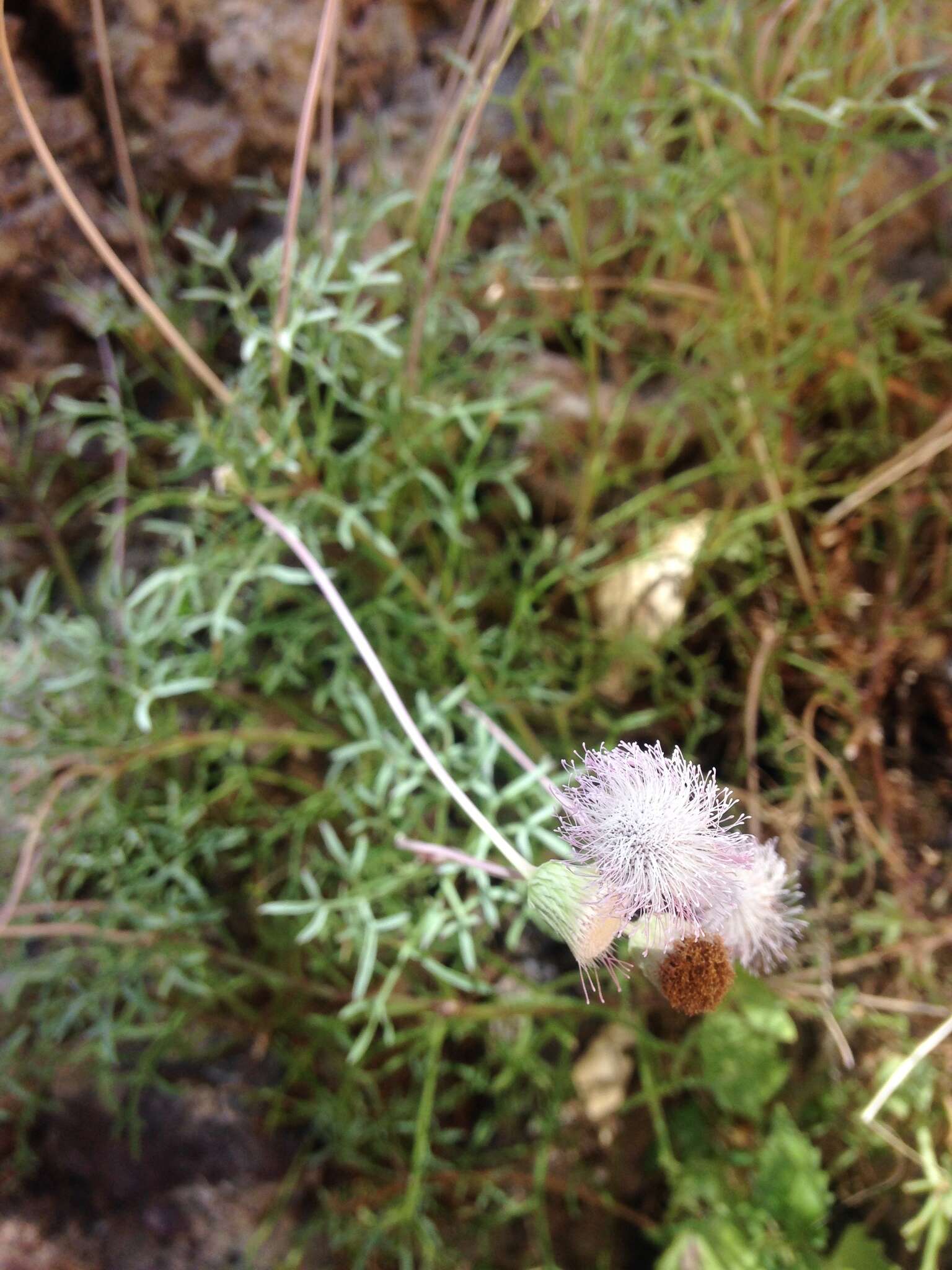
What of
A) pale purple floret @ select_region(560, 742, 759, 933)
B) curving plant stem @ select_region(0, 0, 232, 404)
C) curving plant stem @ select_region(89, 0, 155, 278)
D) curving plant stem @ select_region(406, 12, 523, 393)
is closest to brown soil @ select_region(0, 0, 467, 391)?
curving plant stem @ select_region(89, 0, 155, 278)

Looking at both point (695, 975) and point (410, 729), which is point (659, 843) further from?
point (410, 729)

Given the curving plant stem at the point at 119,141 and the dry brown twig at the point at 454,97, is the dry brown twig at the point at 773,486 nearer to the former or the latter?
the dry brown twig at the point at 454,97

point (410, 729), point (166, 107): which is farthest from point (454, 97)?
point (410, 729)

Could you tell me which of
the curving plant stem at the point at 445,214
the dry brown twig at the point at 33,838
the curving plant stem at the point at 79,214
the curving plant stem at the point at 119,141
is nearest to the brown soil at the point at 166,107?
the curving plant stem at the point at 119,141

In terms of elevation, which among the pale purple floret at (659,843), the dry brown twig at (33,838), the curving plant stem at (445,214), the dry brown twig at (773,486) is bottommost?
the dry brown twig at (33,838)

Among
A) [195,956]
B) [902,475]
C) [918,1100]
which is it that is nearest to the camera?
[918,1100]

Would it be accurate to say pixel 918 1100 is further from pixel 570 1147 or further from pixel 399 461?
pixel 399 461

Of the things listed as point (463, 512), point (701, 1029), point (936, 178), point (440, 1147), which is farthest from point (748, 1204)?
point (936, 178)
